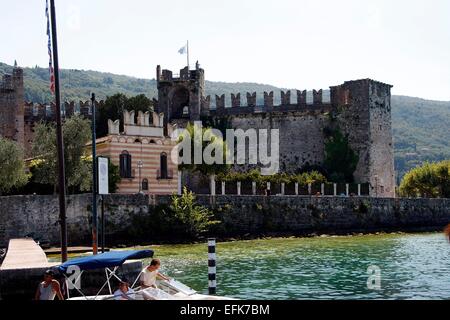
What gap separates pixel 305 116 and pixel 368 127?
17.1 ft

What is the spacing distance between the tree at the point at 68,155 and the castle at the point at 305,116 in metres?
18.9

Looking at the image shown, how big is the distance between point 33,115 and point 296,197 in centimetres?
2506

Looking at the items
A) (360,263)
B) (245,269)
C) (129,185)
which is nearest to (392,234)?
(129,185)

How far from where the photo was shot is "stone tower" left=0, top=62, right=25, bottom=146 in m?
64.8

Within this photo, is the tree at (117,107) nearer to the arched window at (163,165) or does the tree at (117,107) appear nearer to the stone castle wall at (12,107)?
the stone castle wall at (12,107)

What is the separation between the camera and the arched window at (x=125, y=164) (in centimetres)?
5059

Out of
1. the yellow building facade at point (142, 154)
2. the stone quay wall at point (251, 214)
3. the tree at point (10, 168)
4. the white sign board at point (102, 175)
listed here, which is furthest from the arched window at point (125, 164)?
the white sign board at point (102, 175)

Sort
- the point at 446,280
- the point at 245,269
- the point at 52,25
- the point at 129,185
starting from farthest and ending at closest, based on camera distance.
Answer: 1. the point at 129,185
2. the point at 245,269
3. the point at 446,280
4. the point at 52,25

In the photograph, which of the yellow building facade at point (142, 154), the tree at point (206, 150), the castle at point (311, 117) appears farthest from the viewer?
the castle at point (311, 117)

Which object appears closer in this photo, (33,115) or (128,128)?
(128,128)

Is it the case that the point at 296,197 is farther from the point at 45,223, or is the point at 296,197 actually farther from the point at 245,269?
the point at 245,269

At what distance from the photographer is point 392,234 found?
179ft

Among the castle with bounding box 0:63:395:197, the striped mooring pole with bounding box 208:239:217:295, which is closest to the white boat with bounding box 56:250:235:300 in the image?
the striped mooring pole with bounding box 208:239:217:295

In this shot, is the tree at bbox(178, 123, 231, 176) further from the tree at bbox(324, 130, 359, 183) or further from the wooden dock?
the wooden dock
